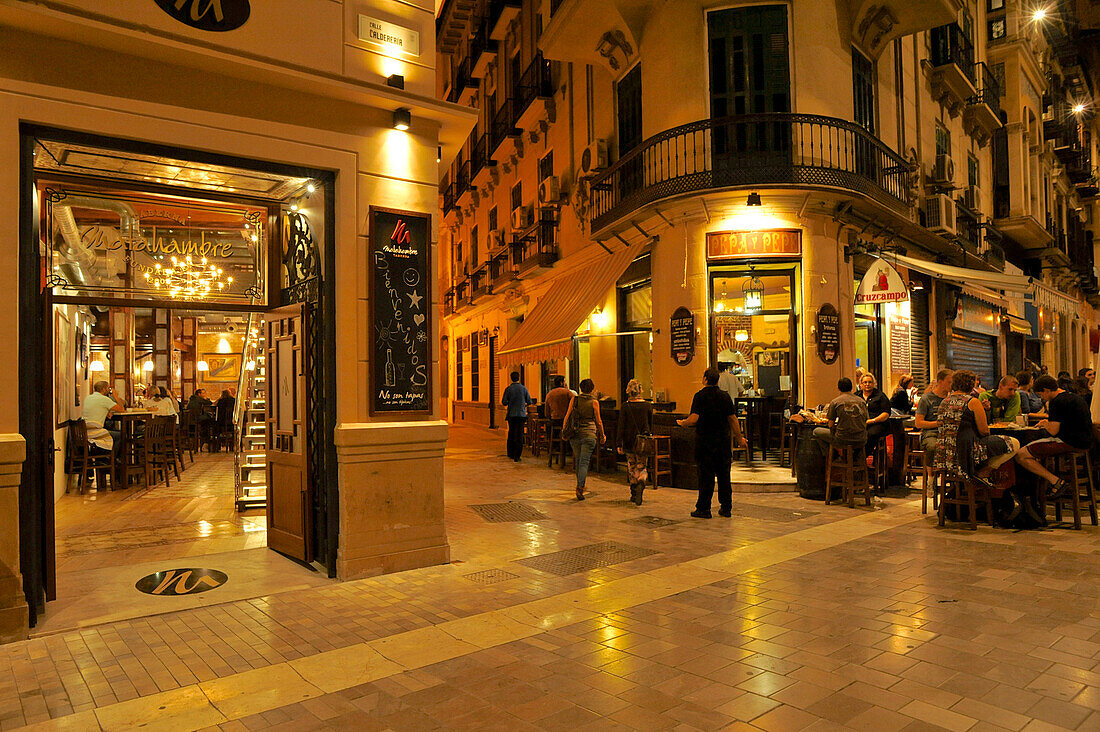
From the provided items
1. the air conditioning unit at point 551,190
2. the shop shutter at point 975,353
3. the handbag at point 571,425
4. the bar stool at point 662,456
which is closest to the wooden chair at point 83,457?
the handbag at point 571,425

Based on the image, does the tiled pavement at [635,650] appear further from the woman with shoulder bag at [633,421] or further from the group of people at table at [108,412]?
the group of people at table at [108,412]

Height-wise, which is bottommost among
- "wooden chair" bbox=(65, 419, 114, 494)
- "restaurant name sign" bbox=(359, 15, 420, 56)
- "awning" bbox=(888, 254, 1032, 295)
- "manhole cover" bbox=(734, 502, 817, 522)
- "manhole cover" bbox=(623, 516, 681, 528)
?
"manhole cover" bbox=(734, 502, 817, 522)

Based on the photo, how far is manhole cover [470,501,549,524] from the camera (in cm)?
906

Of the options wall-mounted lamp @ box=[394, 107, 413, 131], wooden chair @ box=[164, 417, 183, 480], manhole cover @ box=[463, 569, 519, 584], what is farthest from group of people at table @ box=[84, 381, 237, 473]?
manhole cover @ box=[463, 569, 519, 584]

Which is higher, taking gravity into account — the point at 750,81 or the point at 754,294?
the point at 750,81

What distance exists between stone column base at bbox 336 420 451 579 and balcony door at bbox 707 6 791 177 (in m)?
8.51

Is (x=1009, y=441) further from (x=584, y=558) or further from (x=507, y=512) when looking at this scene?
(x=507, y=512)

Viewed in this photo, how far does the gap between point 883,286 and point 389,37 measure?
992cm

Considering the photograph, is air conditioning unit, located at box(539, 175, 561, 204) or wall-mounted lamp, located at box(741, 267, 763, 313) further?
air conditioning unit, located at box(539, 175, 561, 204)

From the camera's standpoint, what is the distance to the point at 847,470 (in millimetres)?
9680

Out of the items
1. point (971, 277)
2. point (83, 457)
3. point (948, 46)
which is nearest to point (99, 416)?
point (83, 457)

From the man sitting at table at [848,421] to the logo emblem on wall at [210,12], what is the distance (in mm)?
8148

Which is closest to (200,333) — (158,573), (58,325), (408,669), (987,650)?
(58,325)

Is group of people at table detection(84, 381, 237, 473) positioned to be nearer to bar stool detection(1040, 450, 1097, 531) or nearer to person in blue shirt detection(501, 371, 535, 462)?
person in blue shirt detection(501, 371, 535, 462)
